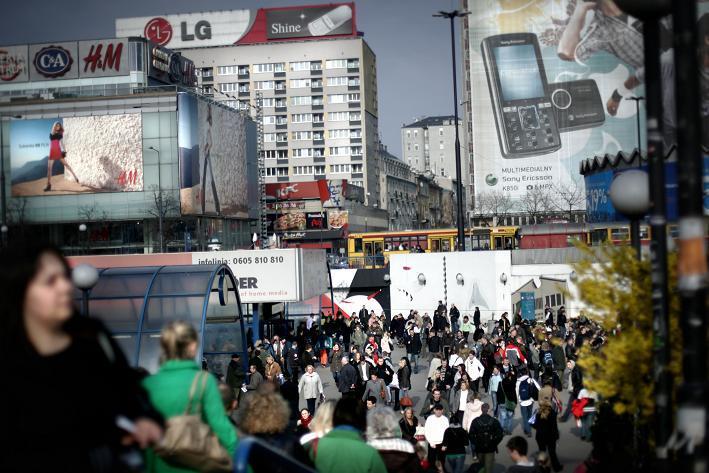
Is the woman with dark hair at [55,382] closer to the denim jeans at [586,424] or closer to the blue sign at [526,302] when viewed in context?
the denim jeans at [586,424]

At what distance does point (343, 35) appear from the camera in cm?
12975

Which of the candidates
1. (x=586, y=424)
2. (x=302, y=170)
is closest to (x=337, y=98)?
(x=302, y=170)

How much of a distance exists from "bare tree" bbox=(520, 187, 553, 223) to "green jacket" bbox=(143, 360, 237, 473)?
86.7 m

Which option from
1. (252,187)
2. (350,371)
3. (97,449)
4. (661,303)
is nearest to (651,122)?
(661,303)

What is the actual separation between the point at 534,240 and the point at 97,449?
52320 mm

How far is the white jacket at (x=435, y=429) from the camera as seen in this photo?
12.5 metres

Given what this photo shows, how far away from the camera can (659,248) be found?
18.9 feet

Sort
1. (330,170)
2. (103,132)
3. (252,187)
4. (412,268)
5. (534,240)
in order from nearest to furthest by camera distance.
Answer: (412,268) < (534,240) < (103,132) < (252,187) < (330,170)

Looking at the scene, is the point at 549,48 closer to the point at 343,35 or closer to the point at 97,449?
the point at 343,35

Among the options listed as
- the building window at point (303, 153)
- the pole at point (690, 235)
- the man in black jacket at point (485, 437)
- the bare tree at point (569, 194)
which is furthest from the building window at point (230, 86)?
the pole at point (690, 235)

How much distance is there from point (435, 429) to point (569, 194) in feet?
268

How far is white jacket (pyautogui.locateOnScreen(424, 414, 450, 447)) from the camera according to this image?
12531mm

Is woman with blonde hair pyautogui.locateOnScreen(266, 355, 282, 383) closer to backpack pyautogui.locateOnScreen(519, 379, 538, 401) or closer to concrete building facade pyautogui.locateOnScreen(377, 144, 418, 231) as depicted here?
backpack pyautogui.locateOnScreen(519, 379, 538, 401)

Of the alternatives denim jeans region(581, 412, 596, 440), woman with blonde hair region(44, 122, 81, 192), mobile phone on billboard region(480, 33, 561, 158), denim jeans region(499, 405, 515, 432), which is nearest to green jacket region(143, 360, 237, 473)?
denim jeans region(581, 412, 596, 440)
